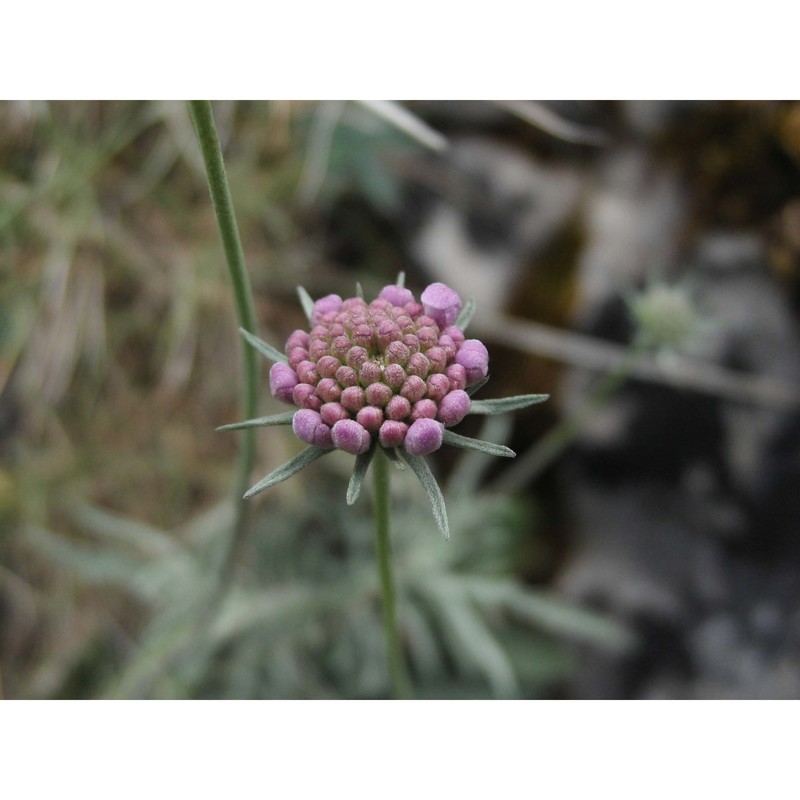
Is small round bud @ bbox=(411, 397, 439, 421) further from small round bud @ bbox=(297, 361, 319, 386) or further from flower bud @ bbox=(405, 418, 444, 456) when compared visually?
small round bud @ bbox=(297, 361, 319, 386)

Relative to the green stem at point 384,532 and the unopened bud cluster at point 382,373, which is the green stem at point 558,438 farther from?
the unopened bud cluster at point 382,373

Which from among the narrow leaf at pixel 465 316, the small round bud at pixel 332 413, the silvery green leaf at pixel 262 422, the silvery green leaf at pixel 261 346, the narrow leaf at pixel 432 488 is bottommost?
the narrow leaf at pixel 432 488

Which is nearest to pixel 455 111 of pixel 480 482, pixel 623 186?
pixel 623 186

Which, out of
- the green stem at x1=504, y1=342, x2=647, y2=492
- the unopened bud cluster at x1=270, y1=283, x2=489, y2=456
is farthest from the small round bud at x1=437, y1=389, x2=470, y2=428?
the green stem at x1=504, y1=342, x2=647, y2=492

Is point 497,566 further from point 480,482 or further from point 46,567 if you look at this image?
point 46,567

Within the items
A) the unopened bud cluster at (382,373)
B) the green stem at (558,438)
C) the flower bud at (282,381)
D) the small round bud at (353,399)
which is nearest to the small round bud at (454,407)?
the unopened bud cluster at (382,373)

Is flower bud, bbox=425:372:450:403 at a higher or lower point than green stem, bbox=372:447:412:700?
higher

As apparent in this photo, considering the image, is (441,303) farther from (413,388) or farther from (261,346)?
(261,346)
